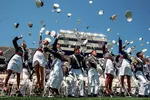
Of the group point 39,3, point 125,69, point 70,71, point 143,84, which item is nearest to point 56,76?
point 70,71

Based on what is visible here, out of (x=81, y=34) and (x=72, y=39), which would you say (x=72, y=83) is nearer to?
(x=81, y=34)

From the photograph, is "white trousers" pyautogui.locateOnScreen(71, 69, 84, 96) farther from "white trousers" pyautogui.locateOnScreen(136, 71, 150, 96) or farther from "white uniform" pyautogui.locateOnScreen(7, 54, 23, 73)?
"white trousers" pyautogui.locateOnScreen(136, 71, 150, 96)

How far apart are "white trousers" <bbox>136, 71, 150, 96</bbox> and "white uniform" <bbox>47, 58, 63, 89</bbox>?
13.1 feet

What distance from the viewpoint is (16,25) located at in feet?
44.3

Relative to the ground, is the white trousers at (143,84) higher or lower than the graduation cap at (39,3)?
lower

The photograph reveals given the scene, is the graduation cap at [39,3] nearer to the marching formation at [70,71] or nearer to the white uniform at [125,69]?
the marching formation at [70,71]

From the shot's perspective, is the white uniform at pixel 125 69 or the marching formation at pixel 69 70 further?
the white uniform at pixel 125 69

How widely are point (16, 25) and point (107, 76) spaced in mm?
4895

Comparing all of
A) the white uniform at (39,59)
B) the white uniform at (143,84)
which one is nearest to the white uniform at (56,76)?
the white uniform at (39,59)

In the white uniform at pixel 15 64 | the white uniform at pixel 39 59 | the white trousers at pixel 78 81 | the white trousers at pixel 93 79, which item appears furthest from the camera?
the white trousers at pixel 93 79

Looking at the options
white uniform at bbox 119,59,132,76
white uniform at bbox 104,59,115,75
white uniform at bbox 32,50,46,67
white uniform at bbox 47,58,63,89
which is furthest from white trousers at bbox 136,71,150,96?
white uniform at bbox 32,50,46,67

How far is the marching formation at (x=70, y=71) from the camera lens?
10852 millimetres

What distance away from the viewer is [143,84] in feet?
41.6

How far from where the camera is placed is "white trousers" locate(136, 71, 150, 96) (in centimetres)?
1266
